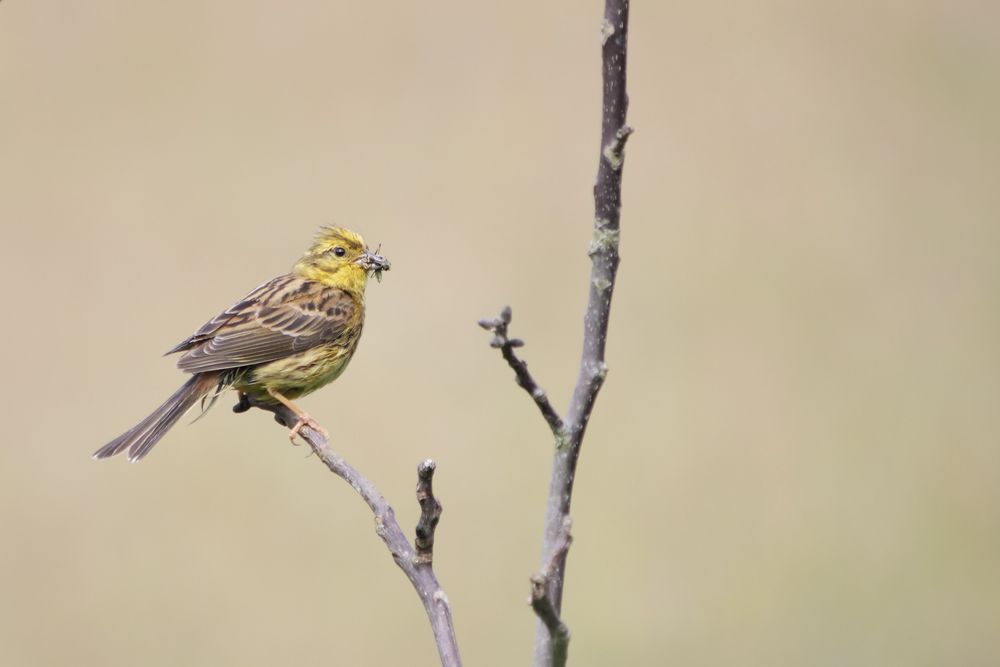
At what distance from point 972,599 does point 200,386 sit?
5980mm

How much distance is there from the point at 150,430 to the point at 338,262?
1247 mm

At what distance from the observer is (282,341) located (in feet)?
14.4

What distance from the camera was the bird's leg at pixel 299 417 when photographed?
3362 mm

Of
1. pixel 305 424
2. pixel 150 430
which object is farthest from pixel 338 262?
pixel 305 424

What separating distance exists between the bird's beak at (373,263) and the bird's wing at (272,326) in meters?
0.16

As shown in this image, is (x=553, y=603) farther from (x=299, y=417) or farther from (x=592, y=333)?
(x=299, y=417)

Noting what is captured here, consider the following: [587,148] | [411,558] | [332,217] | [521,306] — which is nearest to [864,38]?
[587,148]

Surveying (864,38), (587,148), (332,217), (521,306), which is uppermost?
(864,38)

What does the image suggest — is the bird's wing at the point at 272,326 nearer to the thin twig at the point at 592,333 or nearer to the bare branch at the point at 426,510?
the bare branch at the point at 426,510

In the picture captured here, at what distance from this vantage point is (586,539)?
8719mm

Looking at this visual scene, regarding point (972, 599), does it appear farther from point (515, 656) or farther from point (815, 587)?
point (515, 656)

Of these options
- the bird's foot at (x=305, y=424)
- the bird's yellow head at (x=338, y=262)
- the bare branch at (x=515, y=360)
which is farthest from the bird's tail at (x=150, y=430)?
the bare branch at (x=515, y=360)

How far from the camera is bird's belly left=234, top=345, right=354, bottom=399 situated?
13.8 feet

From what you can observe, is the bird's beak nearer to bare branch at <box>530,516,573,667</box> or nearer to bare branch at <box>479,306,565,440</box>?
bare branch at <box>479,306,565,440</box>
